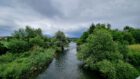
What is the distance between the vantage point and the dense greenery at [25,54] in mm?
26591

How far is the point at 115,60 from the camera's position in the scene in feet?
99.0

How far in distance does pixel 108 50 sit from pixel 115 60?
322cm

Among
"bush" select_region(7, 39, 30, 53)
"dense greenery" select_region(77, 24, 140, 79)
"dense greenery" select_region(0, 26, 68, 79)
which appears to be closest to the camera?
"dense greenery" select_region(77, 24, 140, 79)

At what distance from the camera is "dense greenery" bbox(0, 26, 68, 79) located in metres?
26.6

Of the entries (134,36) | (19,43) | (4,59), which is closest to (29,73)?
(4,59)

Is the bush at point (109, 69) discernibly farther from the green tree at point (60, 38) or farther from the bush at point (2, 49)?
the green tree at point (60, 38)

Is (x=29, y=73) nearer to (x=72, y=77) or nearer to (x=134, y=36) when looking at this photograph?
(x=72, y=77)

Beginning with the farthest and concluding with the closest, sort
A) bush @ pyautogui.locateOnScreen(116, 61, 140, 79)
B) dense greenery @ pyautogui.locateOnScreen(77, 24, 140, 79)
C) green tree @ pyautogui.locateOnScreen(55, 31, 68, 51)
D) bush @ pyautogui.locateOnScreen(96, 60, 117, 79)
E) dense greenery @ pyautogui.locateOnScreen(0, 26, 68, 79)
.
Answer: green tree @ pyautogui.locateOnScreen(55, 31, 68, 51) < dense greenery @ pyautogui.locateOnScreen(0, 26, 68, 79) < dense greenery @ pyautogui.locateOnScreen(77, 24, 140, 79) < bush @ pyautogui.locateOnScreen(96, 60, 117, 79) < bush @ pyautogui.locateOnScreen(116, 61, 140, 79)

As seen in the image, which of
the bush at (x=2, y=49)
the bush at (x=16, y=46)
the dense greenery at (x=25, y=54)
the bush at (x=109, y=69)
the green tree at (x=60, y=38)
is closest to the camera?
the bush at (x=109, y=69)

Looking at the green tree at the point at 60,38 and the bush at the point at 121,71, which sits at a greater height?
the green tree at the point at 60,38

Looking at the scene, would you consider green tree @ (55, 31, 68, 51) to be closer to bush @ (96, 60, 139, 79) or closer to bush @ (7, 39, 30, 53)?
bush @ (7, 39, 30, 53)

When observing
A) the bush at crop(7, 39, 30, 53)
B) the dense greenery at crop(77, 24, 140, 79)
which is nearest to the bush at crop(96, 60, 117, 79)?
the dense greenery at crop(77, 24, 140, 79)

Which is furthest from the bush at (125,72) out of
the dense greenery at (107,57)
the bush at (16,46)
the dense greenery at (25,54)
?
the bush at (16,46)

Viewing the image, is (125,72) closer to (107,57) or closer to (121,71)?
(121,71)
